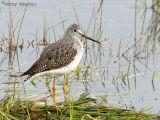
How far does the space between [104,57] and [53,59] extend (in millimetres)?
1842

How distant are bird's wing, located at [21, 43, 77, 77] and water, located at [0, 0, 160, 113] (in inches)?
12.2

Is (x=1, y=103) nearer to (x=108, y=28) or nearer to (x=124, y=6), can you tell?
(x=108, y=28)

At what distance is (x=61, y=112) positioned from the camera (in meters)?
6.95

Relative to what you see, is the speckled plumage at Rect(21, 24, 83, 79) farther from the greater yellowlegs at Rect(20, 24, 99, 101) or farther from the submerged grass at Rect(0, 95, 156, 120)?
the submerged grass at Rect(0, 95, 156, 120)

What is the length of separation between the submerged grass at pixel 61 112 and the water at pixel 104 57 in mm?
673

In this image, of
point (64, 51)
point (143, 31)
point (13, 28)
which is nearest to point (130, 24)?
point (143, 31)

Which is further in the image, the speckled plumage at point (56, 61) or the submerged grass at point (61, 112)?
the speckled plumage at point (56, 61)

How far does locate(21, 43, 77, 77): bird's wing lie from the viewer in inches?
333

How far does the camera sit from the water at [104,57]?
8.56 metres

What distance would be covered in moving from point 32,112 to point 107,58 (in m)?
3.42

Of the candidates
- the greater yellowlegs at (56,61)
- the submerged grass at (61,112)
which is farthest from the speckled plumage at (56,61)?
the submerged grass at (61,112)

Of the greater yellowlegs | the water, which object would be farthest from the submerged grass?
the greater yellowlegs

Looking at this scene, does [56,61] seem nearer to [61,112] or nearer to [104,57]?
[61,112]

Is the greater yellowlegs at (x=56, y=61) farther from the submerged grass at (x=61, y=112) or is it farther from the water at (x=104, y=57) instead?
the submerged grass at (x=61, y=112)
